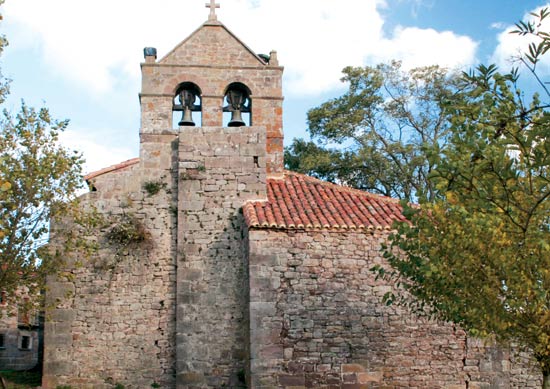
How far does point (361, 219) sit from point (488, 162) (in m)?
7.50

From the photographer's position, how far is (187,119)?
1620cm

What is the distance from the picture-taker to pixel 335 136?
27.0 metres

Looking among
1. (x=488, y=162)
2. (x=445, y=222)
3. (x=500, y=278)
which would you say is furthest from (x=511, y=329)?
(x=488, y=162)

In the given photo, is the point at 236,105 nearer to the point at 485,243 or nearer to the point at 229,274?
the point at 229,274

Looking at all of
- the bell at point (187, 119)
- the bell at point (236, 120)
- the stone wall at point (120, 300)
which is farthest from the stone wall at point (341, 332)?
the bell at point (187, 119)

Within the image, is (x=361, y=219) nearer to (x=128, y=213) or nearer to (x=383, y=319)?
(x=383, y=319)

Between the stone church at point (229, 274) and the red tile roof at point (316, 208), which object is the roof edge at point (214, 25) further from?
the red tile roof at point (316, 208)

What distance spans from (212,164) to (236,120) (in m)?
1.58

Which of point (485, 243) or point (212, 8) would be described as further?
point (212, 8)

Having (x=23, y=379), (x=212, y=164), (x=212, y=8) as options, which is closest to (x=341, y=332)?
(x=212, y=164)

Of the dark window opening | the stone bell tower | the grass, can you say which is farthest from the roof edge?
the dark window opening

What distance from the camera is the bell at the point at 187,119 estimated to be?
16203 mm

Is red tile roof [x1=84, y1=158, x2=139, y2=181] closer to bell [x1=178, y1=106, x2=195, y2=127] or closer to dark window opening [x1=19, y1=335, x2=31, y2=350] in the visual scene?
bell [x1=178, y1=106, x2=195, y2=127]

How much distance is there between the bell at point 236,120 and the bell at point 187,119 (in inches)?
35.7
